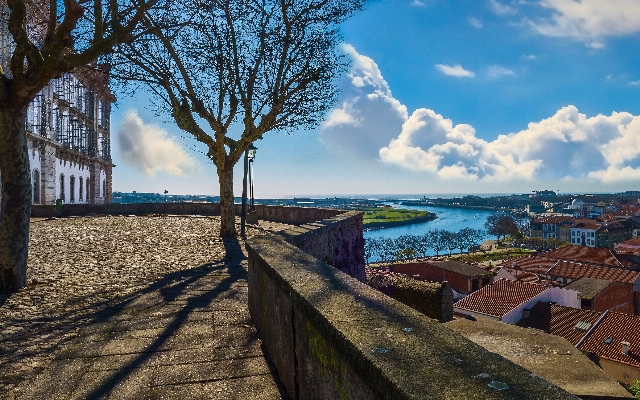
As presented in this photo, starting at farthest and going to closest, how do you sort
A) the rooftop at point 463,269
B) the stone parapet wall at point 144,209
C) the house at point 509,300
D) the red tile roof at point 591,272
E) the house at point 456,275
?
1. the rooftop at point 463,269
2. the house at point 456,275
3. the red tile roof at point 591,272
4. the house at point 509,300
5. the stone parapet wall at point 144,209

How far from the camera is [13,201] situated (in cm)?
628

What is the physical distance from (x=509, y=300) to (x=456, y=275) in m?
16.1

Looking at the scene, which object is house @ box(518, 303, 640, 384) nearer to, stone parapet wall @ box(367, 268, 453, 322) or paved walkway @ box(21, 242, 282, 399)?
stone parapet wall @ box(367, 268, 453, 322)

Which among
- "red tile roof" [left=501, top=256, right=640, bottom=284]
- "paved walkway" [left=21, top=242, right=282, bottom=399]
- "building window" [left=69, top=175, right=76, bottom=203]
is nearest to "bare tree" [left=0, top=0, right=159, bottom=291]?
"paved walkway" [left=21, top=242, right=282, bottom=399]

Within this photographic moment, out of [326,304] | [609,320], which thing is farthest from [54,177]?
[609,320]

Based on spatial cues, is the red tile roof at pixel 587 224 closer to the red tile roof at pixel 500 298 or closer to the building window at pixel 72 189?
the red tile roof at pixel 500 298

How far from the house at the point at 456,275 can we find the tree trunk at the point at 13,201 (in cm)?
4249

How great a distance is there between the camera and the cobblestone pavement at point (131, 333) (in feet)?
10.2

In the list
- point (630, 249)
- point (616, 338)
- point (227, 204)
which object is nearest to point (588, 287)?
point (616, 338)

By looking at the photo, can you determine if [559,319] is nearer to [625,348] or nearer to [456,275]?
[625,348]

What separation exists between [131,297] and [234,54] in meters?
9.27

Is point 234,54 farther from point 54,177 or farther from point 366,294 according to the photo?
point 54,177

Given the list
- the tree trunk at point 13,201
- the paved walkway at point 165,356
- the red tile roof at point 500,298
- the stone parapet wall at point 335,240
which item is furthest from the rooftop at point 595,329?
the tree trunk at point 13,201

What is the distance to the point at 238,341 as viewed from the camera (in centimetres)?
388
